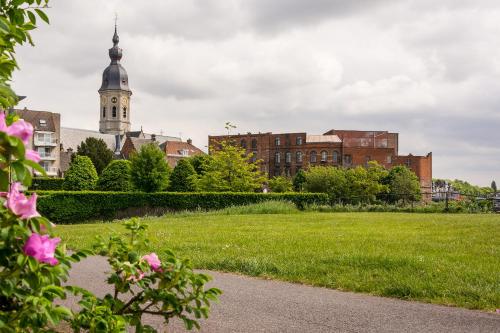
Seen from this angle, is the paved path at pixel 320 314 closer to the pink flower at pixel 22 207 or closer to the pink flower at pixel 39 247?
the pink flower at pixel 39 247

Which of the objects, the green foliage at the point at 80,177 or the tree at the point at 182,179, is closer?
the tree at the point at 182,179

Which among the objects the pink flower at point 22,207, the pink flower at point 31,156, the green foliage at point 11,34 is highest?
the green foliage at point 11,34

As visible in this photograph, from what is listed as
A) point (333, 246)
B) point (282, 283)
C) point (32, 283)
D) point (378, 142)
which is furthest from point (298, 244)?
point (378, 142)

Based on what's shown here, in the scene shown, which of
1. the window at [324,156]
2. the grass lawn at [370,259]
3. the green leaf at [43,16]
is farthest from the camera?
the window at [324,156]

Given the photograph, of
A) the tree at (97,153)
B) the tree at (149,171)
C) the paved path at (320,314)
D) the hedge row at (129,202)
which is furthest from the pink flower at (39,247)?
the tree at (97,153)

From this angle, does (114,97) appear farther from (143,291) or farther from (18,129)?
(18,129)

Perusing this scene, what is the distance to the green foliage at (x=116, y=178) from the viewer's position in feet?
127

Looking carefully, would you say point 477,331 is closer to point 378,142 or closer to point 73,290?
point 73,290

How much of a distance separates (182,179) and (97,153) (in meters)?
36.6

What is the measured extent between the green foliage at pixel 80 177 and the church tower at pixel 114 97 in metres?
82.6

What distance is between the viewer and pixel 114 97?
125438 mm

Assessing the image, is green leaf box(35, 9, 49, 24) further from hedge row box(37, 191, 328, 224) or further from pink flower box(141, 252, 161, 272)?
hedge row box(37, 191, 328, 224)

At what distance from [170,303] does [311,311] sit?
314cm

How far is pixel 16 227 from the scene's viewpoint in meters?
1.79
